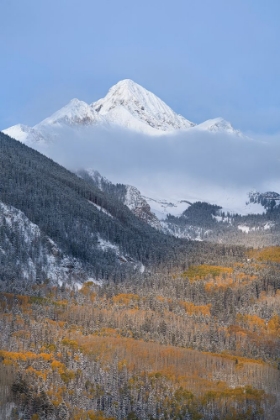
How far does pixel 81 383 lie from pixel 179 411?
24.6 m

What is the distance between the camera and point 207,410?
124500mm

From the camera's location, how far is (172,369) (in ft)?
483

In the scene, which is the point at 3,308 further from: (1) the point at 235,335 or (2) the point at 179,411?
(2) the point at 179,411

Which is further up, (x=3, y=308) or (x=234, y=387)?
(x=3, y=308)

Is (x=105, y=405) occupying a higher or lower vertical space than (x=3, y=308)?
lower

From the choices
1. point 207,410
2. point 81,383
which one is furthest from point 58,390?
point 207,410

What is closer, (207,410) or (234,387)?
(207,410)

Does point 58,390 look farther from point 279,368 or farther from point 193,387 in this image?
point 279,368

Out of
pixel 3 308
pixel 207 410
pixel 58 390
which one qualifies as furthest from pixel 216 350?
pixel 3 308

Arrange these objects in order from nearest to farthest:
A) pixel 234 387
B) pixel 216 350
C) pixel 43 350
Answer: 1. pixel 234 387
2. pixel 43 350
3. pixel 216 350

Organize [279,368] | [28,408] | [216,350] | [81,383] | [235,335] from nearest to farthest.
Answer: [28,408]
[81,383]
[279,368]
[216,350]
[235,335]

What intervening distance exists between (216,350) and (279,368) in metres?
22.1

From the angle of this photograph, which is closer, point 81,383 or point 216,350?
point 81,383

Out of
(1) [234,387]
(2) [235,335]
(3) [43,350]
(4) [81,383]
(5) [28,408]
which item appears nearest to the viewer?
(5) [28,408]
